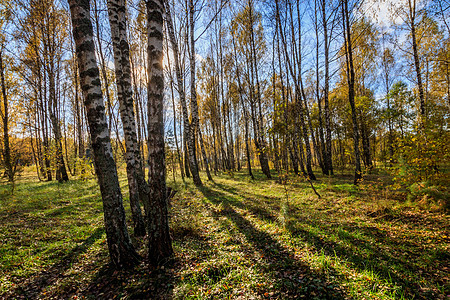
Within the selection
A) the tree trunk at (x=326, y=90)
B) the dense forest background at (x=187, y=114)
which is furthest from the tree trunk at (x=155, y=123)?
the tree trunk at (x=326, y=90)

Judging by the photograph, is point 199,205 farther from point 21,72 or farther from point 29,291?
point 21,72

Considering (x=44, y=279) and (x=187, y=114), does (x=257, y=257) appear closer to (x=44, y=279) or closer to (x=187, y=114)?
(x=44, y=279)

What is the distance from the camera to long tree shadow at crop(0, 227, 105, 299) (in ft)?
9.82

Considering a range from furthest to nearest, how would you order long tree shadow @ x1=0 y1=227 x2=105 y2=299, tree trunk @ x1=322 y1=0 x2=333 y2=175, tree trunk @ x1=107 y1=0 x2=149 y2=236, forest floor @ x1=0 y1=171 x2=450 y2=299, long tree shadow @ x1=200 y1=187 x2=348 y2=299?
tree trunk @ x1=322 y1=0 x2=333 y2=175 → tree trunk @ x1=107 y1=0 x2=149 y2=236 → long tree shadow @ x1=0 y1=227 x2=105 y2=299 → forest floor @ x1=0 y1=171 x2=450 y2=299 → long tree shadow @ x1=200 y1=187 x2=348 y2=299

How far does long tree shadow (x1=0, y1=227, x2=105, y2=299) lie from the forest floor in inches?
0.7

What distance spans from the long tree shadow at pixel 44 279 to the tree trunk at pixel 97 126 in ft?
3.81

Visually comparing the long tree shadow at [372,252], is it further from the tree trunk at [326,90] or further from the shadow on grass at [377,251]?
the tree trunk at [326,90]

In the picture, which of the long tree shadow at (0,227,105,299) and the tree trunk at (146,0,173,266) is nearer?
the long tree shadow at (0,227,105,299)

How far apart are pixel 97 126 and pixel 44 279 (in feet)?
10.1

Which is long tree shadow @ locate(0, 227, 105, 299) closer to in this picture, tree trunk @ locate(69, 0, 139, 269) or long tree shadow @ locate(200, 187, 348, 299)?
tree trunk @ locate(69, 0, 139, 269)

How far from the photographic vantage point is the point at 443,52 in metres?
12.9

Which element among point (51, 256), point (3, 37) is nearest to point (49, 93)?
point (3, 37)

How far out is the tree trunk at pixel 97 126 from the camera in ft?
10.6

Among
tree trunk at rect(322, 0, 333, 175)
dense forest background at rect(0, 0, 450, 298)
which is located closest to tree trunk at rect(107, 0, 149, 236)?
dense forest background at rect(0, 0, 450, 298)
